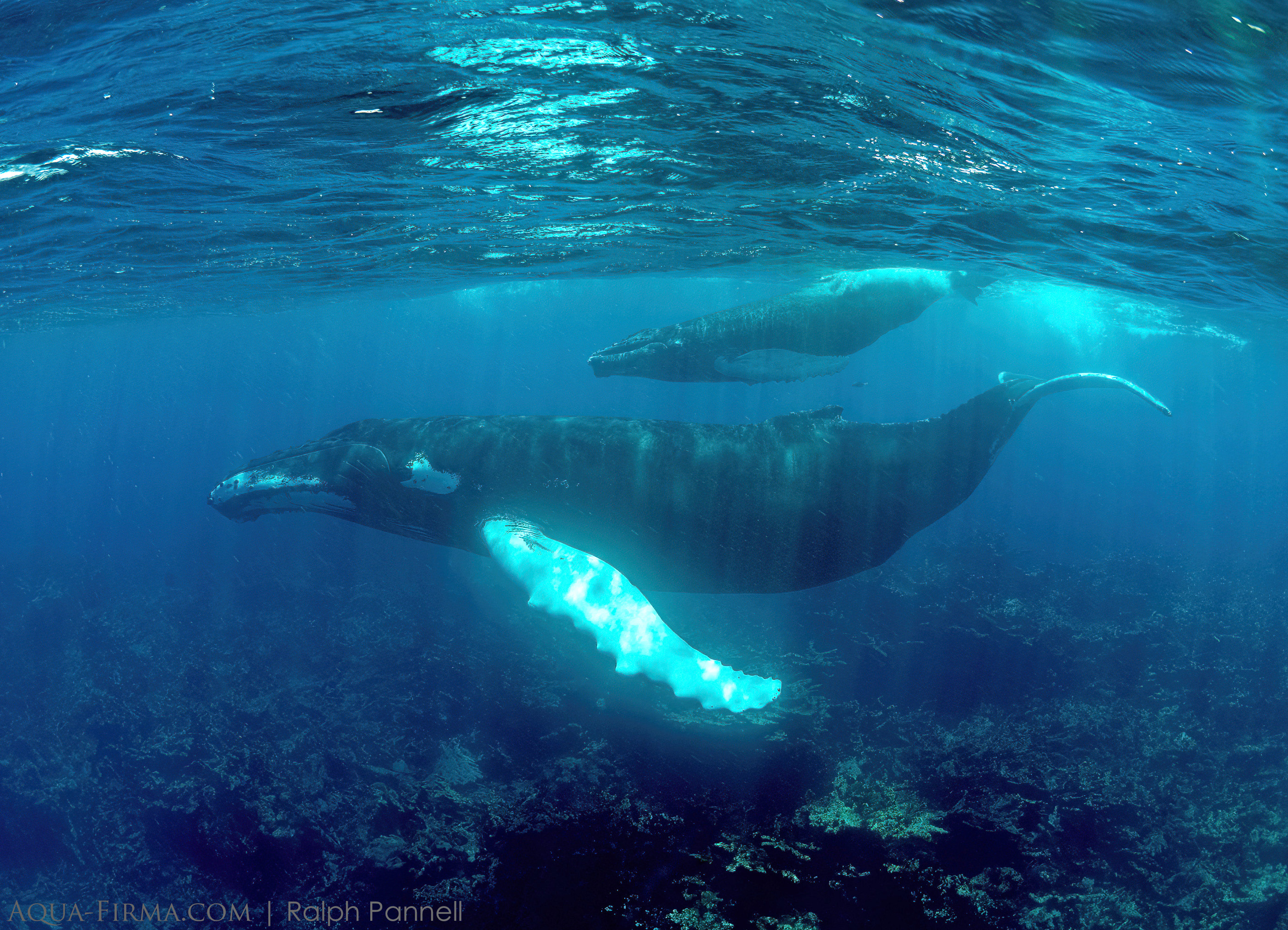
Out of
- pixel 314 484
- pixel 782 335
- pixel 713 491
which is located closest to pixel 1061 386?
pixel 782 335

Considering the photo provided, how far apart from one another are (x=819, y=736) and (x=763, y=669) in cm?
237

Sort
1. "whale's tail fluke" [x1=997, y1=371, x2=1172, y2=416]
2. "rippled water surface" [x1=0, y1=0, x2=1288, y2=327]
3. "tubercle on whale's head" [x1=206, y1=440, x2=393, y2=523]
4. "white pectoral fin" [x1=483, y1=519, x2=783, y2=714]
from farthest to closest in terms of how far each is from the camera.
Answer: "tubercle on whale's head" [x1=206, y1=440, x2=393, y2=523], "rippled water surface" [x1=0, y1=0, x2=1288, y2=327], "whale's tail fluke" [x1=997, y1=371, x2=1172, y2=416], "white pectoral fin" [x1=483, y1=519, x2=783, y2=714]

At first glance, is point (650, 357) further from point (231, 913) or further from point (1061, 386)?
point (231, 913)

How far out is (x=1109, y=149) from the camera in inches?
363

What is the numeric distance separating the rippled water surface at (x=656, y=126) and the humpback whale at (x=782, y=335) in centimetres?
252

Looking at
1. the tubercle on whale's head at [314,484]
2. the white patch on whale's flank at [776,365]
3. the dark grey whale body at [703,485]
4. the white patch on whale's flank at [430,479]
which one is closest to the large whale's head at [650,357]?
the white patch on whale's flank at [776,365]

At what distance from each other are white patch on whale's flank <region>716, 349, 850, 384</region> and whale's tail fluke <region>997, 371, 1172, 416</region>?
2.17m

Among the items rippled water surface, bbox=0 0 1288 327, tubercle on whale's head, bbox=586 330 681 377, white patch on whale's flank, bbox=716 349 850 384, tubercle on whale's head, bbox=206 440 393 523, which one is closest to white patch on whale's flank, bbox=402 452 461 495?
tubercle on whale's head, bbox=206 440 393 523

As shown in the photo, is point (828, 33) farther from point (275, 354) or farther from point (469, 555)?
point (275, 354)

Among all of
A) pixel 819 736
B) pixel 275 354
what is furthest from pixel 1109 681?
pixel 275 354

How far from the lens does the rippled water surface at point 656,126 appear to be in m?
6.49

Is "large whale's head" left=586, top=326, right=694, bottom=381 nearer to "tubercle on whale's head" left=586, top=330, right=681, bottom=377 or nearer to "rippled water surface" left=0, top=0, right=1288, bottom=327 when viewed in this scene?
"tubercle on whale's head" left=586, top=330, right=681, bottom=377

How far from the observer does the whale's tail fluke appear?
618 centimetres

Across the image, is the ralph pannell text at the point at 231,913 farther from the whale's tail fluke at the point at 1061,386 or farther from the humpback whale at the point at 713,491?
the whale's tail fluke at the point at 1061,386
